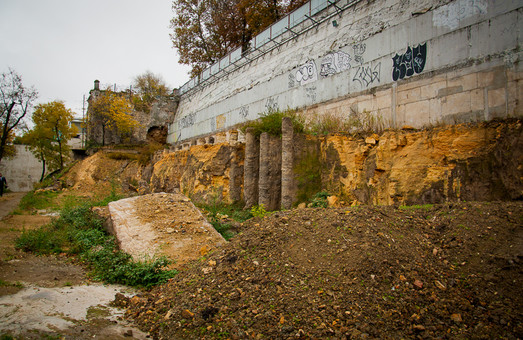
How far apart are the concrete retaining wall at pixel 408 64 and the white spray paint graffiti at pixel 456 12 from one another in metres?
0.02

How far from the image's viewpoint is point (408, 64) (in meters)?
8.51

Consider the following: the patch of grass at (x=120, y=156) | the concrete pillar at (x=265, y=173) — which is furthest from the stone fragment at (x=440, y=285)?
the patch of grass at (x=120, y=156)

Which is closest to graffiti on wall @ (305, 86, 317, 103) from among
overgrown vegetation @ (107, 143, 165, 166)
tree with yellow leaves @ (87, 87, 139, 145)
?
overgrown vegetation @ (107, 143, 165, 166)

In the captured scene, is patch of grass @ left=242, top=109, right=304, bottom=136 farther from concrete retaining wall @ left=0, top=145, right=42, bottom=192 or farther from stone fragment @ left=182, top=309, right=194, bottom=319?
concrete retaining wall @ left=0, top=145, right=42, bottom=192

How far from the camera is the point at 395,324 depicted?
320 centimetres

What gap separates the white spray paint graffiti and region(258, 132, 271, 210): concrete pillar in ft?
18.9

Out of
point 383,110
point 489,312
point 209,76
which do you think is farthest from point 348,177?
point 209,76

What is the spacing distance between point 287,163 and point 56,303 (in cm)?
701

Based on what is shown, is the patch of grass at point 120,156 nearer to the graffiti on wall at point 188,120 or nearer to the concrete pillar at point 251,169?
the graffiti on wall at point 188,120

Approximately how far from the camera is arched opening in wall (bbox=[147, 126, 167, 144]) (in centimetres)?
2738

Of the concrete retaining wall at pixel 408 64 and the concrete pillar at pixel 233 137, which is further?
the concrete pillar at pixel 233 137

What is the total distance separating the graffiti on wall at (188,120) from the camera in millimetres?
22734

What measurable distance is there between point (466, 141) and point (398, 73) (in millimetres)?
2998

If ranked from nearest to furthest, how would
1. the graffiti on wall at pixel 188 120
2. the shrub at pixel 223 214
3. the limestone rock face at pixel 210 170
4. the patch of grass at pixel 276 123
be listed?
1. the shrub at pixel 223 214
2. the patch of grass at pixel 276 123
3. the limestone rock face at pixel 210 170
4. the graffiti on wall at pixel 188 120
